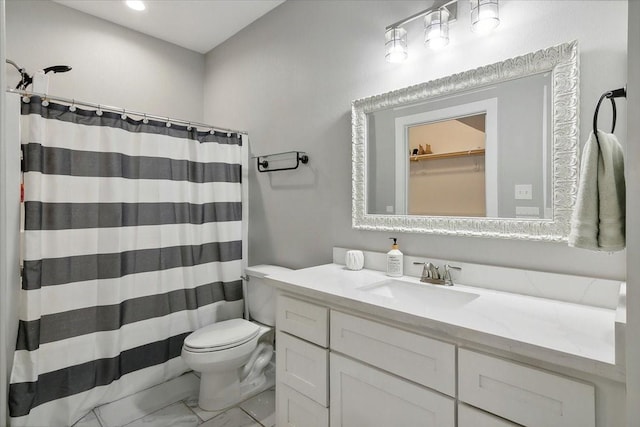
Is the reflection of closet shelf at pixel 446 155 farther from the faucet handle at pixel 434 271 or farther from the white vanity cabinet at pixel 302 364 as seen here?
the white vanity cabinet at pixel 302 364

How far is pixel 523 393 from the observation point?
0.88m

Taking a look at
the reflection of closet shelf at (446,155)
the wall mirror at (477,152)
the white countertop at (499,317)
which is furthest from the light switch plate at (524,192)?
the white countertop at (499,317)

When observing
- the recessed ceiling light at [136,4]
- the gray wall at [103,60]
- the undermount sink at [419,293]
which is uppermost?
the recessed ceiling light at [136,4]

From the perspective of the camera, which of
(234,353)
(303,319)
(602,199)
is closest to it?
(602,199)

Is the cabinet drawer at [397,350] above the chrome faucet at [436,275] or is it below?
below

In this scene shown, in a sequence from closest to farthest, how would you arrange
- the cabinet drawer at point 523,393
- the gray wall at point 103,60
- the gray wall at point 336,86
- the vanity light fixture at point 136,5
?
the cabinet drawer at point 523,393
the gray wall at point 336,86
the gray wall at point 103,60
the vanity light fixture at point 136,5

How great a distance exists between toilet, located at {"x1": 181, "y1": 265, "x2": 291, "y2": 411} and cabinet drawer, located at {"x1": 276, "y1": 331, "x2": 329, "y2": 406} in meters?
0.45

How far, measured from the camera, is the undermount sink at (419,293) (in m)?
1.34

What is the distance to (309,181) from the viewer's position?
2.18 metres

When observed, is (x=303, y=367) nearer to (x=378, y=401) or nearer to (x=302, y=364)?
(x=302, y=364)

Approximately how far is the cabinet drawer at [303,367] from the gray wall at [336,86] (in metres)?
Result: 0.67

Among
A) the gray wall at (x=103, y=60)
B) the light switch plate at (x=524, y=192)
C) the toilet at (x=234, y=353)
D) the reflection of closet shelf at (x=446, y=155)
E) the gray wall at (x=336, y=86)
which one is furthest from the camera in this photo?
the gray wall at (x=103, y=60)

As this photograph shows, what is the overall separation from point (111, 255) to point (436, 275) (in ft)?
5.85

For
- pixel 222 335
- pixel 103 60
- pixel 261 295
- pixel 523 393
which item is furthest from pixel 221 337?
pixel 103 60
